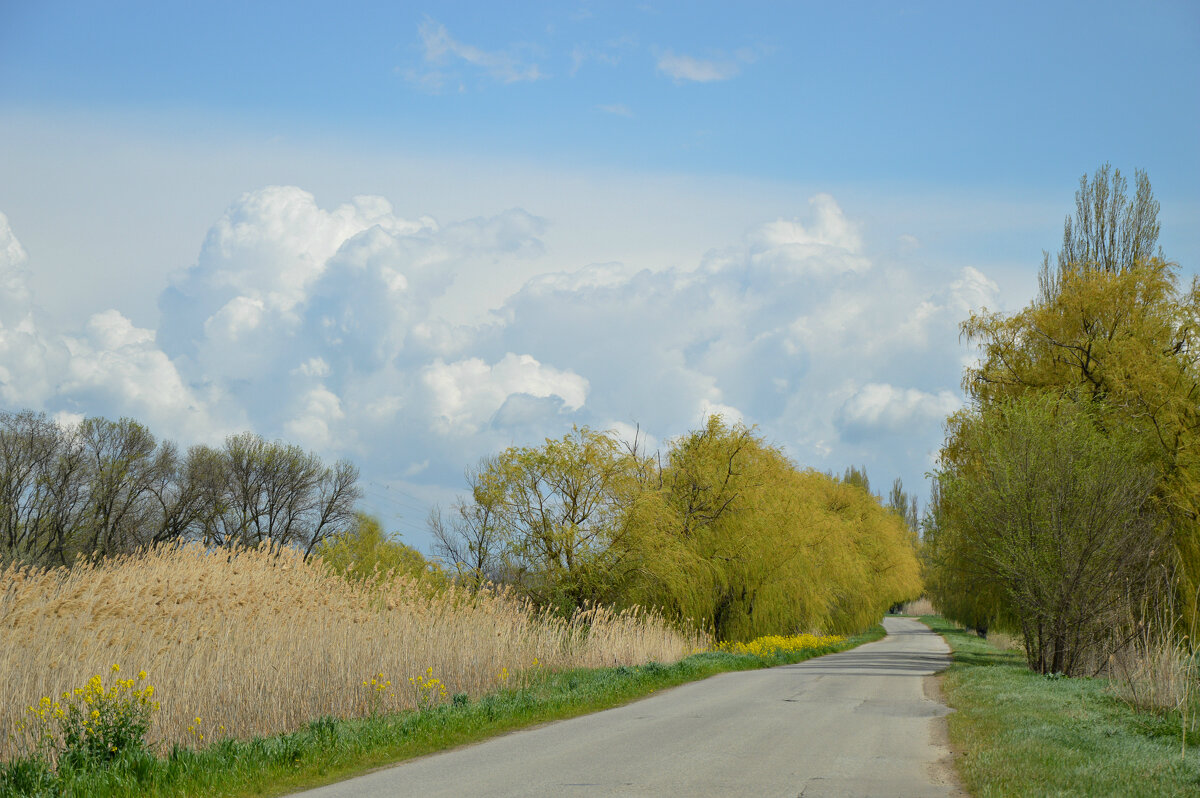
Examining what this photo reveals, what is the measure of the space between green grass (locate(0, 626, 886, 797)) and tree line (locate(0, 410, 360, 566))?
1605 inches

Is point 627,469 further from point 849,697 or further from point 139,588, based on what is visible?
point 139,588

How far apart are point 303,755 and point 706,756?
4.27 metres

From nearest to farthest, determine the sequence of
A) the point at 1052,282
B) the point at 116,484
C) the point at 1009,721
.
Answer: the point at 1009,721, the point at 1052,282, the point at 116,484

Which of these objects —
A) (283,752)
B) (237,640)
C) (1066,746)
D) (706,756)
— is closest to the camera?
(283,752)

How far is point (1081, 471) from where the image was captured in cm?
2180

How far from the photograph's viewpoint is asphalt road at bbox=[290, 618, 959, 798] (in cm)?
812

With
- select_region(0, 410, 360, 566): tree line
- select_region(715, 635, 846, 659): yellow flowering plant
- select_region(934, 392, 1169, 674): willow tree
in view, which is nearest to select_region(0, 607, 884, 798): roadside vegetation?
select_region(934, 392, 1169, 674): willow tree

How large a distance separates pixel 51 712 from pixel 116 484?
53.0m

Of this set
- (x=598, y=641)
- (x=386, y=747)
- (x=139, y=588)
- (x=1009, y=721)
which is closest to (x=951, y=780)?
(x=1009, y=721)

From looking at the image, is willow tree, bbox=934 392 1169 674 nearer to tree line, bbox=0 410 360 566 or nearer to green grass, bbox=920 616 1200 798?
green grass, bbox=920 616 1200 798

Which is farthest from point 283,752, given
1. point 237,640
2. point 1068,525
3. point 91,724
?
point 1068,525

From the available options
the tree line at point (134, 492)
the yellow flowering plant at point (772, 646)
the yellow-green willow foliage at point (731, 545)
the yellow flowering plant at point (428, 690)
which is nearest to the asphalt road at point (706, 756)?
the yellow flowering plant at point (428, 690)

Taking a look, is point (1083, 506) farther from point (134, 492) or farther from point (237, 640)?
point (134, 492)

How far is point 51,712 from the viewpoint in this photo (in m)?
9.27
